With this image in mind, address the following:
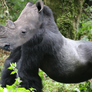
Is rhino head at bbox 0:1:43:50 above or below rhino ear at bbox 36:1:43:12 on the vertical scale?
below

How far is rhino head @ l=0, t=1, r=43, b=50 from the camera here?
1.14m

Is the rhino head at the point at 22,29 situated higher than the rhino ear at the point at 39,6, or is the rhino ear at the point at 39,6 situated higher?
the rhino ear at the point at 39,6

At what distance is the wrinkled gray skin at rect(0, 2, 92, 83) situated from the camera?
120 cm

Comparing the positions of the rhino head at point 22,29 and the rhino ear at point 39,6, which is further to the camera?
the rhino ear at point 39,6

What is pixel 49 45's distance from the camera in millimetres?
1408

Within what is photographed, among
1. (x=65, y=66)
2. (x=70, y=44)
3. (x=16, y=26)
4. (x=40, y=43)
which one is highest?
(x=16, y=26)

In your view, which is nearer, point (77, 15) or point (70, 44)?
point (70, 44)

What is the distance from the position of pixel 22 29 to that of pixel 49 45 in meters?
0.31

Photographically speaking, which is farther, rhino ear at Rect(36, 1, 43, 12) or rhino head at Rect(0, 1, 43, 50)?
rhino ear at Rect(36, 1, 43, 12)

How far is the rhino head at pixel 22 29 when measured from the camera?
1145 mm

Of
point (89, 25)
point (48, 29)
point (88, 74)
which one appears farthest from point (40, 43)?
point (89, 25)

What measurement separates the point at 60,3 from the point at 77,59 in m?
1.44

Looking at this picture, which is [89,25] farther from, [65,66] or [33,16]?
[33,16]

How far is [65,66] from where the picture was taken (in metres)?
1.54
